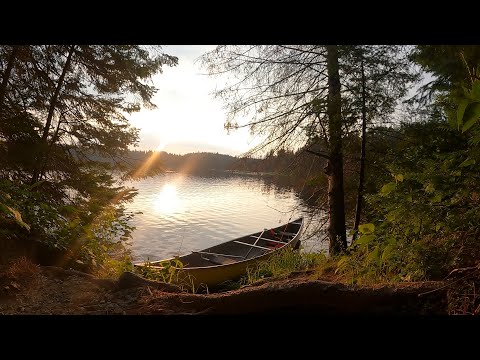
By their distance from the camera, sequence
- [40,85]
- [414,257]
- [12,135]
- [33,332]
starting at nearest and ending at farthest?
[33,332]
[414,257]
[12,135]
[40,85]

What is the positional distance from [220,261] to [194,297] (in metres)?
7.30

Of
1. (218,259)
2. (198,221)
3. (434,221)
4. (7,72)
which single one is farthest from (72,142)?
(198,221)

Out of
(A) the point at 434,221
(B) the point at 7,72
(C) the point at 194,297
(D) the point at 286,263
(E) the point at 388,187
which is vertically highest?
(B) the point at 7,72

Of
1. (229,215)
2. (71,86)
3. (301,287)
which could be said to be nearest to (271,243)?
(71,86)

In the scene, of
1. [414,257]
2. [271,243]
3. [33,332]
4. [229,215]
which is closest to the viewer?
[33,332]

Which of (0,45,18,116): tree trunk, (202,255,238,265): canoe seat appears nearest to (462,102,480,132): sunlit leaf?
(0,45,18,116): tree trunk

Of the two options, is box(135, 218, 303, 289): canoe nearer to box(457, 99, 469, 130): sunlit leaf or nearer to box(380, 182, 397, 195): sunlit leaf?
box(380, 182, 397, 195): sunlit leaf

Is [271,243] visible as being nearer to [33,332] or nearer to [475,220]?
[475,220]

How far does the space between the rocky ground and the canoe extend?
2.09m

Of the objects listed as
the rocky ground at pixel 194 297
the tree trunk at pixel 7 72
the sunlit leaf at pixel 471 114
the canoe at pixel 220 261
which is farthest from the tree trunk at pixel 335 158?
the tree trunk at pixel 7 72

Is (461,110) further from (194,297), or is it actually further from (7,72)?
(7,72)

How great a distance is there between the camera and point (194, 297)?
8.43 feet
